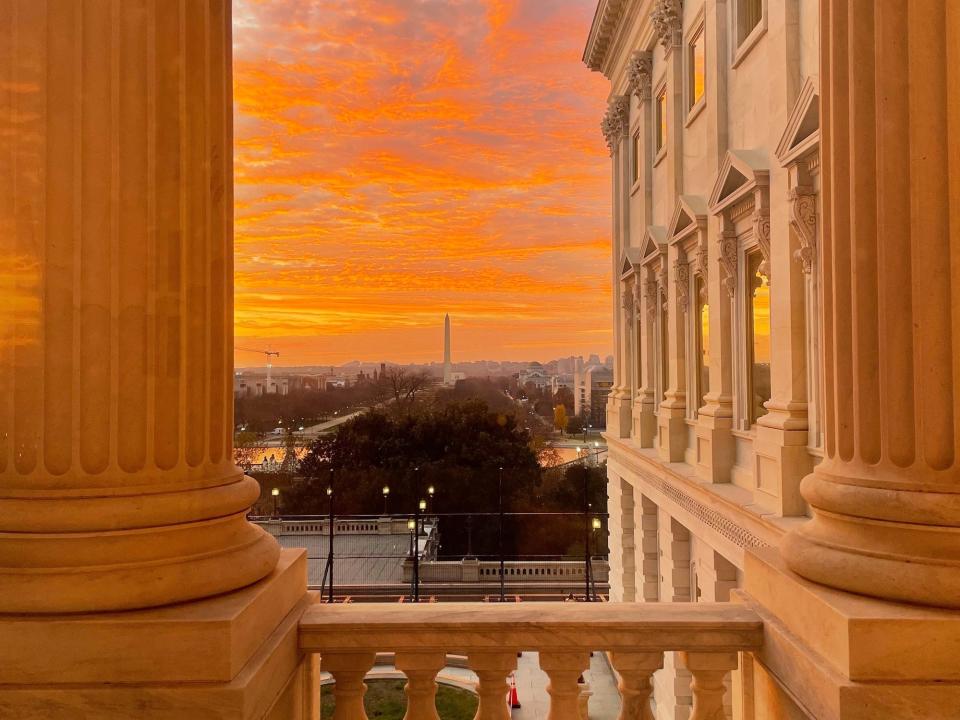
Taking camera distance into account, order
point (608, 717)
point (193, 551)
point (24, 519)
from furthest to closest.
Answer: point (608, 717) < point (193, 551) < point (24, 519)

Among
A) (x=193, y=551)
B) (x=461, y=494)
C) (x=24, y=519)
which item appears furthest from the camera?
(x=461, y=494)

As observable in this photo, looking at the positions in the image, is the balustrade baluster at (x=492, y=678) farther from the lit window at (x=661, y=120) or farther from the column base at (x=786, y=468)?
the lit window at (x=661, y=120)

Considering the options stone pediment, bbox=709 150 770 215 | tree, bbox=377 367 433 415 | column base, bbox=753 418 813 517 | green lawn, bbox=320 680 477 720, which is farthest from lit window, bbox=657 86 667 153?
tree, bbox=377 367 433 415

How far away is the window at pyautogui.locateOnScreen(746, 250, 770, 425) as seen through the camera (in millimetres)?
13148

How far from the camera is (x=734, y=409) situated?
1416 centimetres

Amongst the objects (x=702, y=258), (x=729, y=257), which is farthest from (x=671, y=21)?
Result: (x=729, y=257)

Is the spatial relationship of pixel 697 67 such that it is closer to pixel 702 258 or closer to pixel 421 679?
pixel 702 258

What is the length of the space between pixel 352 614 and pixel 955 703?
2783 millimetres

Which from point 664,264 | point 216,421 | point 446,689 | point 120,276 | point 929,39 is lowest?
point 446,689

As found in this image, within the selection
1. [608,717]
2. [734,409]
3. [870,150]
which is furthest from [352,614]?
[608,717]

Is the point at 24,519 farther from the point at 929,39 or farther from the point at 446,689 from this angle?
the point at 446,689

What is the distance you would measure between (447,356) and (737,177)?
50170mm

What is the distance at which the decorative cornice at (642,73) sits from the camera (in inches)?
862

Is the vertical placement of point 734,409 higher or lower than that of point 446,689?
higher
